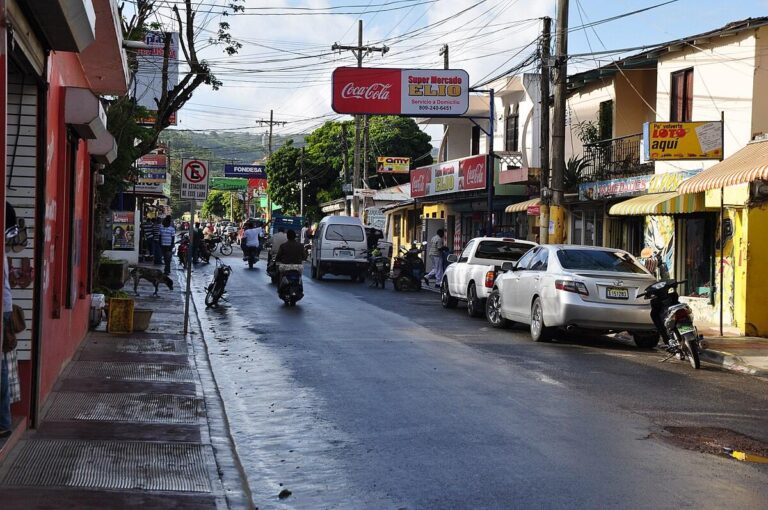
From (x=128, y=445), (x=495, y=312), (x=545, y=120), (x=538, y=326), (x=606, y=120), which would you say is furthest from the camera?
(x=606, y=120)

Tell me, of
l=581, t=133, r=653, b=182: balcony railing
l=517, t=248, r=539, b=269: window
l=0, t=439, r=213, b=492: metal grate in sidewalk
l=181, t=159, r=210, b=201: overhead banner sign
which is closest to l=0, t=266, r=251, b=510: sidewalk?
l=0, t=439, r=213, b=492: metal grate in sidewalk

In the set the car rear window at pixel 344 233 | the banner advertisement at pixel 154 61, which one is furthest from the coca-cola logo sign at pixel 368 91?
the banner advertisement at pixel 154 61

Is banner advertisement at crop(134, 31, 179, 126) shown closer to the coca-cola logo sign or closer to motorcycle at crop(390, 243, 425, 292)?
the coca-cola logo sign

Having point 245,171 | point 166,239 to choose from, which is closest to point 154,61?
point 166,239

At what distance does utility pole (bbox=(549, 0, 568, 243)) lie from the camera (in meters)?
23.0

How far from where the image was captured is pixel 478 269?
71.7ft

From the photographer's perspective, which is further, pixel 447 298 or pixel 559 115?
pixel 447 298

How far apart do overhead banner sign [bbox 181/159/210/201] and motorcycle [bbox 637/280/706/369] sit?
25.9 feet

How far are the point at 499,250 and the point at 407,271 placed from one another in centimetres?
779

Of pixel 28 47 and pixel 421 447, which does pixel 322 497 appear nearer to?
pixel 421 447

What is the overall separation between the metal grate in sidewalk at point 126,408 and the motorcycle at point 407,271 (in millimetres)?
19798

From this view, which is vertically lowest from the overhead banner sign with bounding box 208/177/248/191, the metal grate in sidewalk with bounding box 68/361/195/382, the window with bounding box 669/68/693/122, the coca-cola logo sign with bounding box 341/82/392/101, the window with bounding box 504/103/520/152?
the metal grate in sidewalk with bounding box 68/361/195/382

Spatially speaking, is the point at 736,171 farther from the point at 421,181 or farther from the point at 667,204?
the point at 421,181

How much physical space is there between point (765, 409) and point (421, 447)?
439 cm
